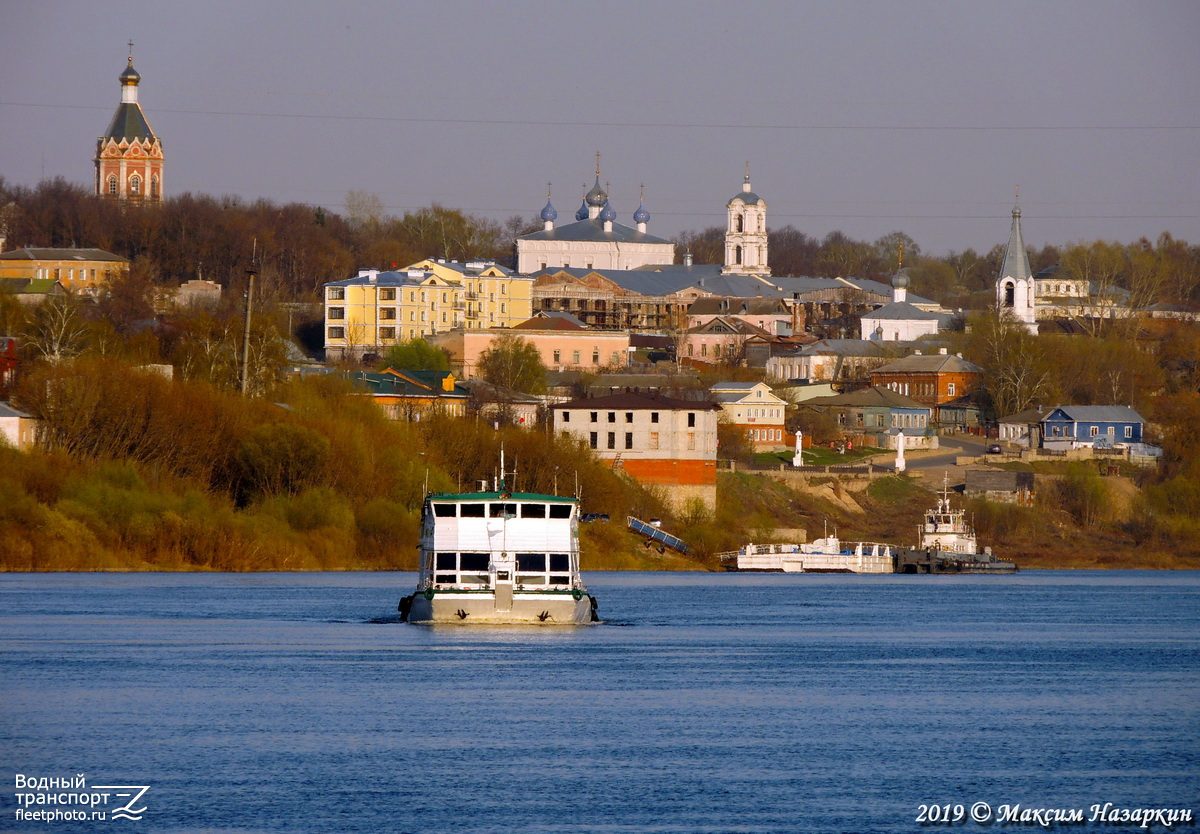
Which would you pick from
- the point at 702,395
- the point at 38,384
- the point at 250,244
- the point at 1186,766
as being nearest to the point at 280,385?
the point at 38,384

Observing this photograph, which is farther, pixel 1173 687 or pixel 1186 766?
pixel 1173 687

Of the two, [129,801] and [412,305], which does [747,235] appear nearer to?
[412,305]

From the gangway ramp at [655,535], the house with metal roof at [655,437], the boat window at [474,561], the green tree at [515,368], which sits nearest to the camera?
the boat window at [474,561]

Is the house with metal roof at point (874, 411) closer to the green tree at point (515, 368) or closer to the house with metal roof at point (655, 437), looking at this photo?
the green tree at point (515, 368)

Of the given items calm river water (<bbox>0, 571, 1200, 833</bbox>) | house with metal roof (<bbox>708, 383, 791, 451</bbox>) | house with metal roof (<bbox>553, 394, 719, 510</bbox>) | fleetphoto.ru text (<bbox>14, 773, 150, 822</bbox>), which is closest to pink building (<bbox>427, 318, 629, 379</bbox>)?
house with metal roof (<bbox>708, 383, 791, 451</bbox>)

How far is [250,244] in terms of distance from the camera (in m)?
158

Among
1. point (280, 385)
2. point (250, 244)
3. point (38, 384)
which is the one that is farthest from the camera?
point (250, 244)

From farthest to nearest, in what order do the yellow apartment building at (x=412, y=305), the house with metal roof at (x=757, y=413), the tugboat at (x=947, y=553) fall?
1. the yellow apartment building at (x=412, y=305)
2. the house with metal roof at (x=757, y=413)
3. the tugboat at (x=947, y=553)

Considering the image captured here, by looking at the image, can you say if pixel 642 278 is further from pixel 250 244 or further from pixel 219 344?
pixel 219 344

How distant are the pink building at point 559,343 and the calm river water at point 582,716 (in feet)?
264

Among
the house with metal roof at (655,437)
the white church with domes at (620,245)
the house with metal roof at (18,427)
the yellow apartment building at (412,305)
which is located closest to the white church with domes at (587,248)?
the white church with domes at (620,245)

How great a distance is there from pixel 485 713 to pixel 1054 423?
9728cm

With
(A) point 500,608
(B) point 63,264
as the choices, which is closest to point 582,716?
(A) point 500,608

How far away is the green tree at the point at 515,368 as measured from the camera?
12575 cm
